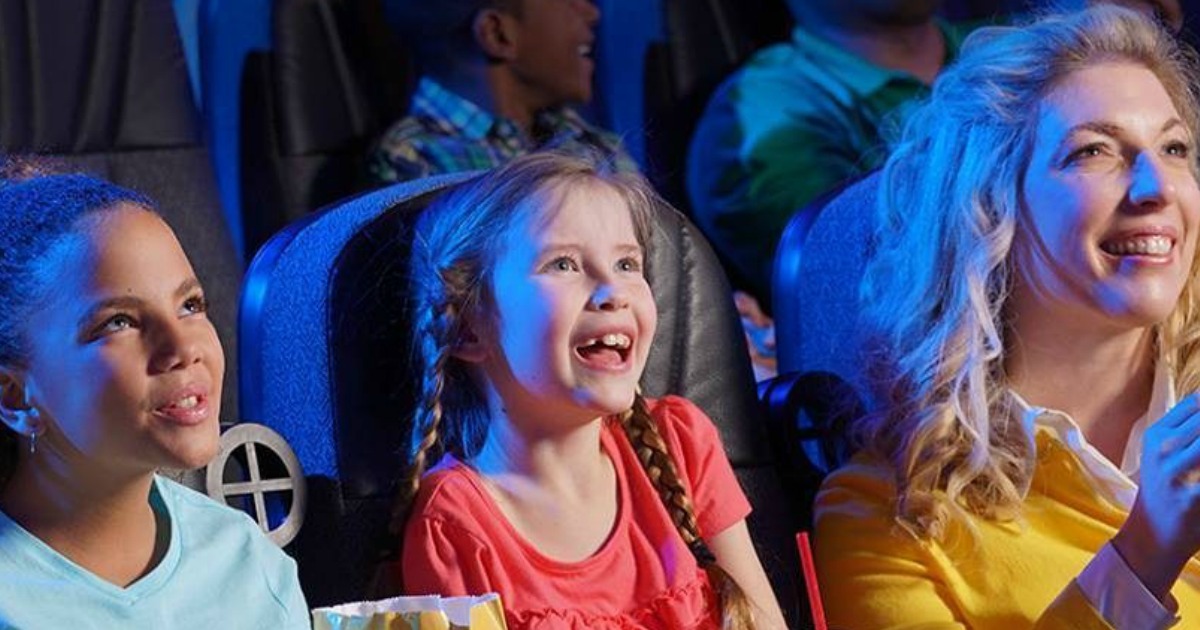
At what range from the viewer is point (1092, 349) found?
1.86m

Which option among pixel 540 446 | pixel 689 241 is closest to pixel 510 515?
pixel 540 446

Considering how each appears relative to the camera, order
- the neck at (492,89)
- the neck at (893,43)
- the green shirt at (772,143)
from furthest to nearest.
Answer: the neck at (893,43) → the green shirt at (772,143) → the neck at (492,89)

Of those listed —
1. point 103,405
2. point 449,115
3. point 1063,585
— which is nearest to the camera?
point 103,405

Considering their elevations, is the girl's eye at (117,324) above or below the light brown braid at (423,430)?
above

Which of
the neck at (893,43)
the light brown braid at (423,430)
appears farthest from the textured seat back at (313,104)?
the light brown braid at (423,430)

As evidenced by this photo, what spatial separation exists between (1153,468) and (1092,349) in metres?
0.25

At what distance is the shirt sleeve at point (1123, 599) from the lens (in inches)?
63.5

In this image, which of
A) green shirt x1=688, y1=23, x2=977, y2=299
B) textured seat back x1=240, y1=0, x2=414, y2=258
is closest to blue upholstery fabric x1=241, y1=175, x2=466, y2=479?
textured seat back x1=240, y1=0, x2=414, y2=258

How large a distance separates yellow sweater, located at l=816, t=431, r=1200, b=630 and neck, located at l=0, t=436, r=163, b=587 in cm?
66

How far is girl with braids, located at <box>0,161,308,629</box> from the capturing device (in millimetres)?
1358

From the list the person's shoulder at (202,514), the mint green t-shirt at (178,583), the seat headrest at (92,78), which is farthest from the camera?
the seat headrest at (92,78)

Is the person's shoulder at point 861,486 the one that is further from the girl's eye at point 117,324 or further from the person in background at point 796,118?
the person in background at point 796,118

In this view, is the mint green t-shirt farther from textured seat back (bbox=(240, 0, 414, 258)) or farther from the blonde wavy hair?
textured seat back (bbox=(240, 0, 414, 258))

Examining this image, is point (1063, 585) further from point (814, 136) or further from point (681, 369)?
point (814, 136)
